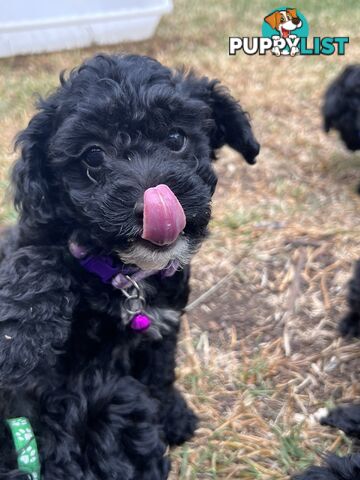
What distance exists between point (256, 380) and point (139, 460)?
939mm

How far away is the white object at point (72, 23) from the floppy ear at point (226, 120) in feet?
13.8

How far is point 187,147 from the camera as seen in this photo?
6.38ft

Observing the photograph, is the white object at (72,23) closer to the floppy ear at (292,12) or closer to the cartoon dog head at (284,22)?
the cartoon dog head at (284,22)

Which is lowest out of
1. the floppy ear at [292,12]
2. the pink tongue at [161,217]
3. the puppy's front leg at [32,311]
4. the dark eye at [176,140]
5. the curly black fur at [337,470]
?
A: the curly black fur at [337,470]

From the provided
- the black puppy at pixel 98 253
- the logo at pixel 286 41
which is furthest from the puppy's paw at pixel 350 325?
the logo at pixel 286 41

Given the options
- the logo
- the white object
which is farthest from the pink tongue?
the white object

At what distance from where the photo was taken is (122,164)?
1791 millimetres

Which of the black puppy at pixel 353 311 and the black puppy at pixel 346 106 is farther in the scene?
the black puppy at pixel 346 106

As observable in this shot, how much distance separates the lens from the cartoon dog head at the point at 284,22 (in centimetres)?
600

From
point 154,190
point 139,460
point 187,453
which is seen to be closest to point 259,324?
point 187,453

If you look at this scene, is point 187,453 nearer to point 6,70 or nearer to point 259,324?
point 259,324

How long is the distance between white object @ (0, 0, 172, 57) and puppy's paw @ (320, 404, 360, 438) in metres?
4.76

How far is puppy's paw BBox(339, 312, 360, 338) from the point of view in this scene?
2734 millimetres

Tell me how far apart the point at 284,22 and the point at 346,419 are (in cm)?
470
